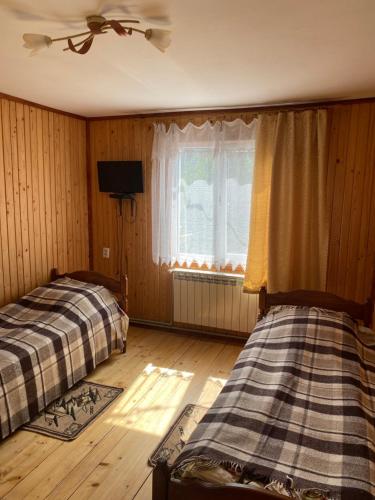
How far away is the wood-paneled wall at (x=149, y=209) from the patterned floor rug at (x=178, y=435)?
156 centimetres

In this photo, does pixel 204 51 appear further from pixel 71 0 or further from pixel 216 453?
pixel 216 453

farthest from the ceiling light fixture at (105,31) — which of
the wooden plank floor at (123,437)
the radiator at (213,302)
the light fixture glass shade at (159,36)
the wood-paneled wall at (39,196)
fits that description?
the radiator at (213,302)

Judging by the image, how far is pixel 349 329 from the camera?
257cm

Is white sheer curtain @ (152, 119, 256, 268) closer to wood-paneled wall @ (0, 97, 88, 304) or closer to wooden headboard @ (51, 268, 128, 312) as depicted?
wooden headboard @ (51, 268, 128, 312)

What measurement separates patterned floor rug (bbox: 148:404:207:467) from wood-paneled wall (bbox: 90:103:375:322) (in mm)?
1565

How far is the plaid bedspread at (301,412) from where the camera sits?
142cm

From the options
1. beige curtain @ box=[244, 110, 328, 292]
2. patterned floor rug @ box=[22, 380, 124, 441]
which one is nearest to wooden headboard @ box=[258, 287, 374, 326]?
beige curtain @ box=[244, 110, 328, 292]

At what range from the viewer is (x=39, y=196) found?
3660 millimetres

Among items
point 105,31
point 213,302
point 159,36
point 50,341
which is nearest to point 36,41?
point 105,31

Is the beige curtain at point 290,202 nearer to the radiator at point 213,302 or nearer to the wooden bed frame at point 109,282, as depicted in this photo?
the radiator at point 213,302

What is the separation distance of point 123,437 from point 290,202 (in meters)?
2.32

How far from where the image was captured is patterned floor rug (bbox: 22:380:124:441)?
2.50 meters

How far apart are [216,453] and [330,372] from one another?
0.97m

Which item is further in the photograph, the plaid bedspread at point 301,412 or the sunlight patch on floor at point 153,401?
the sunlight patch on floor at point 153,401
